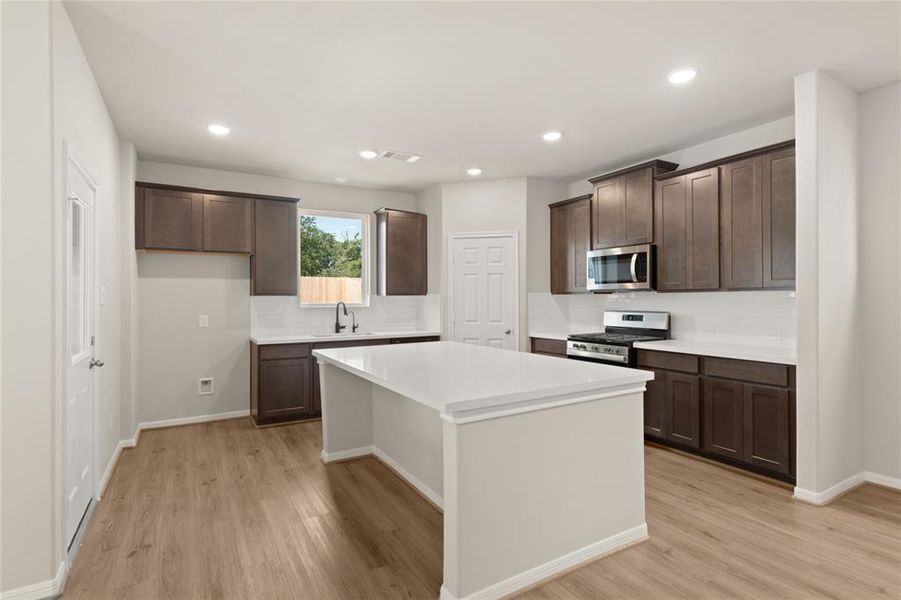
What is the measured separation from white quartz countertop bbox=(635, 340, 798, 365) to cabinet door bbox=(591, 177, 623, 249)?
1133 millimetres

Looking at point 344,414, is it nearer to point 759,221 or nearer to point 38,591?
point 38,591

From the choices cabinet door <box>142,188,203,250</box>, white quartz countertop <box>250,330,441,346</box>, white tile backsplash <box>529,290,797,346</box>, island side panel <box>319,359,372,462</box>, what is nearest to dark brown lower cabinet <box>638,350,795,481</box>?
white tile backsplash <box>529,290,797,346</box>

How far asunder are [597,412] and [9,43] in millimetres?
3057

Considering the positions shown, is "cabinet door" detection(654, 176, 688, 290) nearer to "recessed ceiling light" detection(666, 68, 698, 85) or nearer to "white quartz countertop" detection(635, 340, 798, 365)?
"white quartz countertop" detection(635, 340, 798, 365)

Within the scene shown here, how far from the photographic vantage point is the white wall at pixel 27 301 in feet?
6.51

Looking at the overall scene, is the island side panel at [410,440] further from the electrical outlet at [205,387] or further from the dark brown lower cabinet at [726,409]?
the electrical outlet at [205,387]

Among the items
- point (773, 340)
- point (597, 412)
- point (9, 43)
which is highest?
point (9, 43)

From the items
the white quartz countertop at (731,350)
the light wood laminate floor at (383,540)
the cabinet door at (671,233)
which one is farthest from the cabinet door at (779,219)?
the light wood laminate floor at (383,540)

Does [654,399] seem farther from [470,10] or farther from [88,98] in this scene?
[88,98]

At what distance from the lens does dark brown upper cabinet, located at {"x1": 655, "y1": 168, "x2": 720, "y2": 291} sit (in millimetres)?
3932

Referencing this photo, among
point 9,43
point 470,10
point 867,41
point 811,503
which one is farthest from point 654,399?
point 9,43

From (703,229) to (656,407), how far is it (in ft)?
5.10

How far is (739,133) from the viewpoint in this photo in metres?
4.08

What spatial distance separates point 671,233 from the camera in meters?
4.27
